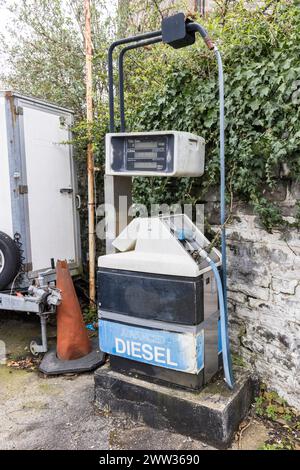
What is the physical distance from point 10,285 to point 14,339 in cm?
87

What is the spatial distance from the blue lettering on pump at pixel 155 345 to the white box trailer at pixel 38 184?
1.50 meters

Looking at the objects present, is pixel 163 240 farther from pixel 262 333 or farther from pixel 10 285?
pixel 10 285

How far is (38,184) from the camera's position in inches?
153

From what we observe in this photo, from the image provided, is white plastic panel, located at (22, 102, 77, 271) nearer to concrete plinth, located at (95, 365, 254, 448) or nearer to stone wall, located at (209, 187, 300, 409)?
concrete plinth, located at (95, 365, 254, 448)

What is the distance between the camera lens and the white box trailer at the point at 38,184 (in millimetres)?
3609

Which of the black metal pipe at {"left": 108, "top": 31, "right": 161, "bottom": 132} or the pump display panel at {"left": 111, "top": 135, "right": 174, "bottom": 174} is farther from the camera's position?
the black metal pipe at {"left": 108, "top": 31, "right": 161, "bottom": 132}

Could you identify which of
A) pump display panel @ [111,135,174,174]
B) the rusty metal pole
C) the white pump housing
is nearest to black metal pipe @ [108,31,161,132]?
pump display panel @ [111,135,174,174]

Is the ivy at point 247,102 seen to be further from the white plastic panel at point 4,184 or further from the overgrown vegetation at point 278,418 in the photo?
the white plastic panel at point 4,184

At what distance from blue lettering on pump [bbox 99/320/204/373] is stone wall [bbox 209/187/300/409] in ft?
2.20

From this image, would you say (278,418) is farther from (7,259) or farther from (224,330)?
(7,259)

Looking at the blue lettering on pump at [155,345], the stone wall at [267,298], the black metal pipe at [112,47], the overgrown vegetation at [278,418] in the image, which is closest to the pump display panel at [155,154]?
the black metal pipe at [112,47]

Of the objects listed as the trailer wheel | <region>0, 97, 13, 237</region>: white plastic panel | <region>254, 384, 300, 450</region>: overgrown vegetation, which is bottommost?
<region>254, 384, 300, 450</region>: overgrown vegetation

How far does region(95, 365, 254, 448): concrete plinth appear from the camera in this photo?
7.43 ft

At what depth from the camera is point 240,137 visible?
8.80 ft
